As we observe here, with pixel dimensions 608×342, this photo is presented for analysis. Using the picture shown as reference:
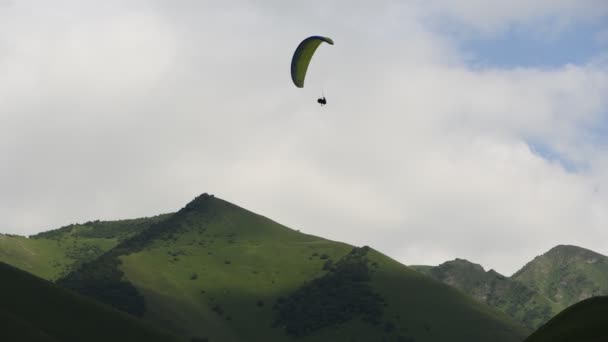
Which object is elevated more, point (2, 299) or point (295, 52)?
point (295, 52)

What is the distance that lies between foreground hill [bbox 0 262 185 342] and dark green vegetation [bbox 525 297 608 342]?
63219mm

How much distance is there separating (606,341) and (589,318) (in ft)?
22.9

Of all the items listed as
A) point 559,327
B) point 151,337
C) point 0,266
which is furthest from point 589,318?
point 0,266

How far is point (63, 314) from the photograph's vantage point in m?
116

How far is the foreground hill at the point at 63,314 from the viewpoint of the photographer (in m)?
112

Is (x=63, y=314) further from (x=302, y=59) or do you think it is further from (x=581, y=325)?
(x=581, y=325)

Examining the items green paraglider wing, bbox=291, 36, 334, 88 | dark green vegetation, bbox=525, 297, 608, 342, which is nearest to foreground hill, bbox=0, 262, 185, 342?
green paraglider wing, bbox=291, 36, 334, 88

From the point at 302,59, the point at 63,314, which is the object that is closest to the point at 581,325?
the point at 302,59

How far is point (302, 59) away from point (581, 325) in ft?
110

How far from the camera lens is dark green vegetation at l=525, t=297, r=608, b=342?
211ft

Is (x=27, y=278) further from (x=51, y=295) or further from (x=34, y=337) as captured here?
(x=34, y=337)

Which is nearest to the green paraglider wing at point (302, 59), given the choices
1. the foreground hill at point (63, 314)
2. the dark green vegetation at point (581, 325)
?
the dark green vegetation at point (581, 325)

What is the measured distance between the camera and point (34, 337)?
94812mm

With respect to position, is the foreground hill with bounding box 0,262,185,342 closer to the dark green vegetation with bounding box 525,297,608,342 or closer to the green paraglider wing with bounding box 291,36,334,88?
the green paraglider wing with bounding box 291,36,334,88
